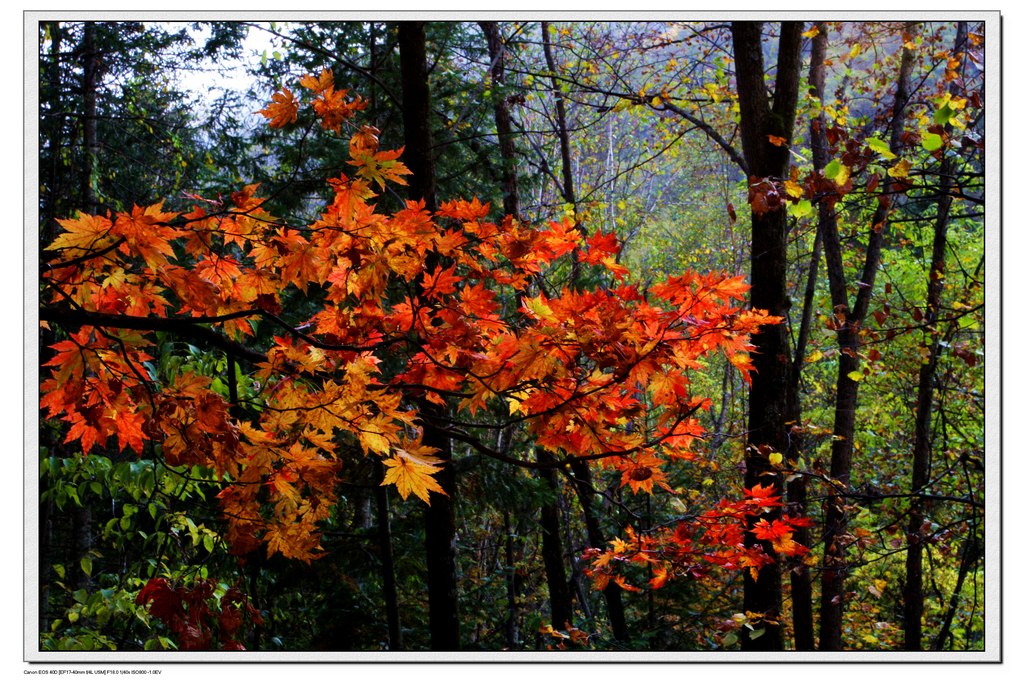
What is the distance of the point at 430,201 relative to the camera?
3.02 metres

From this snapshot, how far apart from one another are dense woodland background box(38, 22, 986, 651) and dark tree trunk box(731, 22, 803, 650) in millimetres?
12

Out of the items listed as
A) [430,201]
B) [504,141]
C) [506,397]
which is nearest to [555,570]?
[504,141]

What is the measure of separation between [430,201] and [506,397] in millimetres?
1236

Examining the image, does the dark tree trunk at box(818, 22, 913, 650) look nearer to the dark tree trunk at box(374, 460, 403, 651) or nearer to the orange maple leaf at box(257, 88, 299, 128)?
the dark tree trunk at box(374, 460, 403, 651)

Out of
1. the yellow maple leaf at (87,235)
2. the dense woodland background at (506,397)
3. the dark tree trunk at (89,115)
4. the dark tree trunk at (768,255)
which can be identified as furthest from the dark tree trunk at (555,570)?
the yellow maple leaf at (87,235)

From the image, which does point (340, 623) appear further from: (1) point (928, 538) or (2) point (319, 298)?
(1) point (928, 538)

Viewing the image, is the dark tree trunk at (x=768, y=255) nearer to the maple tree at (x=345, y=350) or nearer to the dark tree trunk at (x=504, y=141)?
the maple tree at (x=345, y=350)

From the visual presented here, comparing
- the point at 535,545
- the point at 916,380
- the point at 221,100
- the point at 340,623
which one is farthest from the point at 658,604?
the point at 221,100

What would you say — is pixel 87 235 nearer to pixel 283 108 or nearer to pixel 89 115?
pixel 283 108

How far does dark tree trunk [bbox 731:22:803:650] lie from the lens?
3.04 m

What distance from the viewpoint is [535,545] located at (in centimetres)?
752

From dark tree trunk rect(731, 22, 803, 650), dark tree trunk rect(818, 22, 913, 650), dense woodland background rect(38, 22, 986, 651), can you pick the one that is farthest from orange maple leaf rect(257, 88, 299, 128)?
dark tree trunk rect(818, 22, 913, 650)
